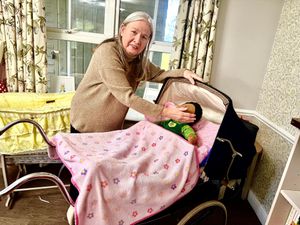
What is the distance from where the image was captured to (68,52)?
7.39ft

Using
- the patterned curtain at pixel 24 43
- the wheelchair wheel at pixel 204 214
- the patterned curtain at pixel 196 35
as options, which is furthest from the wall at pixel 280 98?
the patterned curtain at pixel 24 43

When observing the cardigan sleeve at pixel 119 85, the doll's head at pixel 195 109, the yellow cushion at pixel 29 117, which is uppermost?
the cardigan sleeve at pixel 119 85

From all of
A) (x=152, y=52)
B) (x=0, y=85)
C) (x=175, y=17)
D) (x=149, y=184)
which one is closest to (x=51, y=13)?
(x=0, y=85)

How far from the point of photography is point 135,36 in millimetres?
1229

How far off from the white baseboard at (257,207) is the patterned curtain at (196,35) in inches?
40.9

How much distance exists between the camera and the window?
2.11m

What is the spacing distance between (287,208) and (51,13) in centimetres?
233

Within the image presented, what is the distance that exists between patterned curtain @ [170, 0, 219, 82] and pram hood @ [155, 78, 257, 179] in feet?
1.99

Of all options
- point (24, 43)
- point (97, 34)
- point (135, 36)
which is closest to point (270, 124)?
point (135, 36)

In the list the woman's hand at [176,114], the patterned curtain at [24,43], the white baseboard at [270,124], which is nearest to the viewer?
the woman's hand at [176,114]

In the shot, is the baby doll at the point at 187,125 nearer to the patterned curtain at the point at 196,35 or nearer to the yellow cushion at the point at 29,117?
the patterned curtain at the point at 196,35

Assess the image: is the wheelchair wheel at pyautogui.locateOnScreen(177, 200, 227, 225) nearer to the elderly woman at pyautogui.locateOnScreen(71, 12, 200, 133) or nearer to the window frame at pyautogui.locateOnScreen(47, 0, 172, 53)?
the elderly woman at pyautogui.locateOnScreen(71, 12, 200, 133)

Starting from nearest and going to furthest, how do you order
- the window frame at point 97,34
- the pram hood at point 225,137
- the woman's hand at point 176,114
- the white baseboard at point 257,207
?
the pram hood at point 225,137, the woman's hand at point 176,114, the white baseboard at point 257,207, the window frame at point 97,34

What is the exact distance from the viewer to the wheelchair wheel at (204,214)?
44.2 inches
